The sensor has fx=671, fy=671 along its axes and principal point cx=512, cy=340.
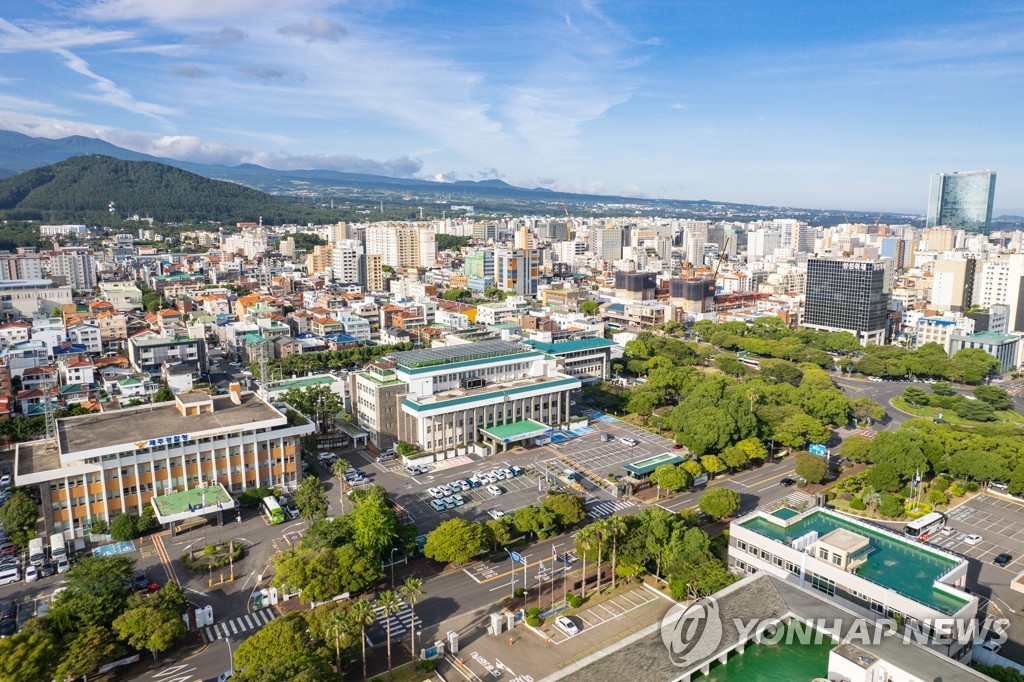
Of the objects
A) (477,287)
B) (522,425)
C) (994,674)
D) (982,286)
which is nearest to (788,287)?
(982,286)

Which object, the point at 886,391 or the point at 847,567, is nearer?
the point at 847,567

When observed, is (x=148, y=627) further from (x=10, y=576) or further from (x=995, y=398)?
(x=995, y=398)

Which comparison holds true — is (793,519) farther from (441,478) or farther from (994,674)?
(441,478)

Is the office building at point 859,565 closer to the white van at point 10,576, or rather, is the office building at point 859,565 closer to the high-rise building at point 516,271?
the white van at point 10,576

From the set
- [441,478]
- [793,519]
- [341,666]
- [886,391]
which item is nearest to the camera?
[341,666]

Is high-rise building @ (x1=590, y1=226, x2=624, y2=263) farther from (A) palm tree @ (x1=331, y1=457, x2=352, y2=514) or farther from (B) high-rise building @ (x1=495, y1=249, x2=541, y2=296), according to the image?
(A) palm tree @ (x1=331, y1=457, x2=352, y2=514)

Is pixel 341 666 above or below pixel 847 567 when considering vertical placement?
below

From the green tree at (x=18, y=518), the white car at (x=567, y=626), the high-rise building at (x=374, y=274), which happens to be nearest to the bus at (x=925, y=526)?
the white car at (x=567, y=626)
